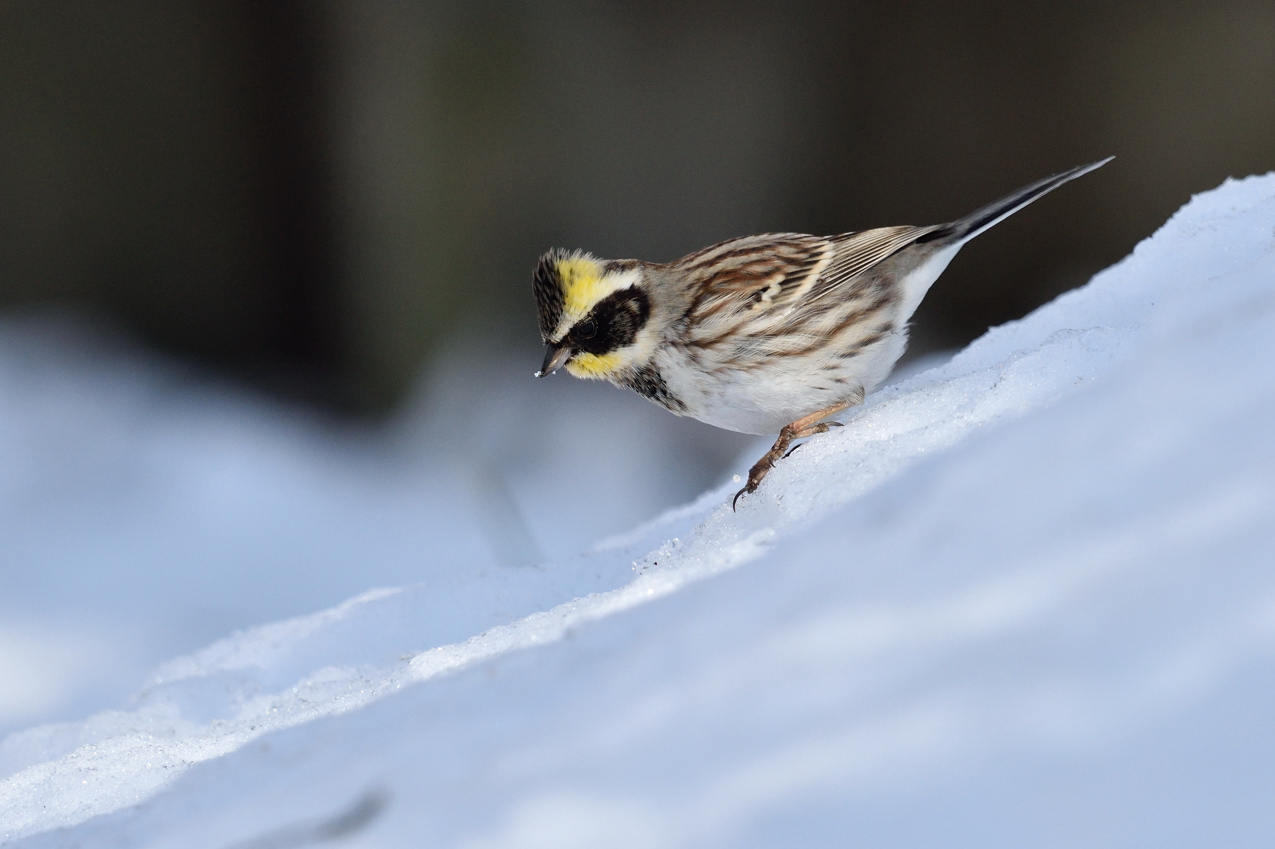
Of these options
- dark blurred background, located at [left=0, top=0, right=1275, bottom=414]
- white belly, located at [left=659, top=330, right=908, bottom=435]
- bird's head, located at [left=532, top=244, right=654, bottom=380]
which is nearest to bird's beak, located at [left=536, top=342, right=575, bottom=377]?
bird's head, located at [left=532, top=244, right=654, bottom=380]

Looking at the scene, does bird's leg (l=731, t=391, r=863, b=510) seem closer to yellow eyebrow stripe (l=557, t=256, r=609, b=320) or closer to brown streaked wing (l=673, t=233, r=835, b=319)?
brown streaked wing (l=673, t=233, r=835, b=319)

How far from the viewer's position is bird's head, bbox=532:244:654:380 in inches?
114

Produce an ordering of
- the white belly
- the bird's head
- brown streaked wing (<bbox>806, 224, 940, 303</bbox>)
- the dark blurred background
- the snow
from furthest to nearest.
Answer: the dark blurred background
brown streaked wing (<bbox>806, 224, 940, 303</bbox>)
the bird's head
the white belly
the snow

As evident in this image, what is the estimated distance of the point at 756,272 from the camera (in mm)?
3066

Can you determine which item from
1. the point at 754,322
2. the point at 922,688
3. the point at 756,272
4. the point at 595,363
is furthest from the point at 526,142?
the point at 922,688

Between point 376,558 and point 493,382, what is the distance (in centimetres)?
188

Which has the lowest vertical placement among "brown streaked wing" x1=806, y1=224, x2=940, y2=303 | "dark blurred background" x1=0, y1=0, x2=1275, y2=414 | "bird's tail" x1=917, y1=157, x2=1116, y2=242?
"bird's tail" x1=917, y1=157, x2=1116, y2=242

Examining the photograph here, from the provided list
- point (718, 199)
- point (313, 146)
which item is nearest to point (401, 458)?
point (313, 146)

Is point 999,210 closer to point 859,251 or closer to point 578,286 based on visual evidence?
point 859,251

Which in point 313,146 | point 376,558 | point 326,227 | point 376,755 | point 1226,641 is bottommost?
point 1226,641

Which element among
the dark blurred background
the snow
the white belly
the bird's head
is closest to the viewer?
the snow

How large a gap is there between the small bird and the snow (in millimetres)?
1309

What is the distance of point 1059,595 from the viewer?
1.03 m

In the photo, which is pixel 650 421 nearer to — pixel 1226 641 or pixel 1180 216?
pixel 1180 216
